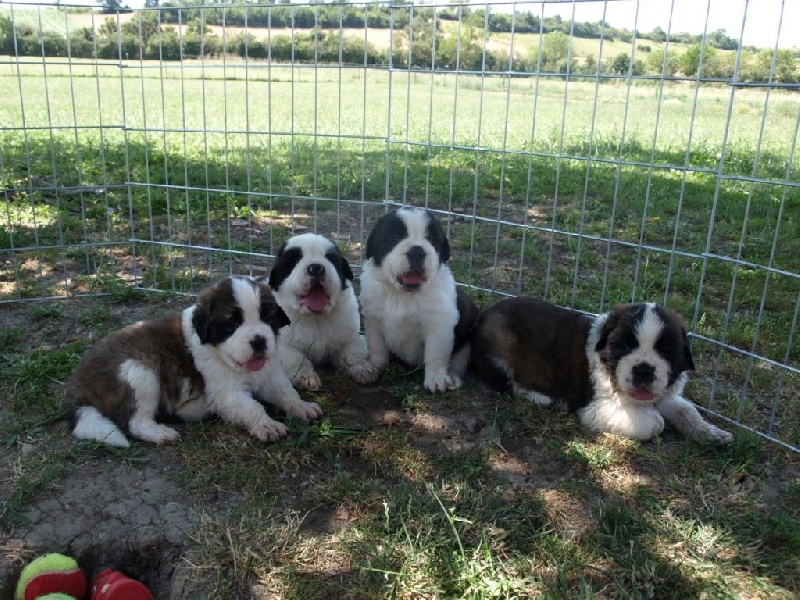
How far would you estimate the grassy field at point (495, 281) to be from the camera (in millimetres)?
3352

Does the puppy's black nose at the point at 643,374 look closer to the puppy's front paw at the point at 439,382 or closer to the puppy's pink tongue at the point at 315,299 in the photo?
the puppy's front paw at the point at 439,382

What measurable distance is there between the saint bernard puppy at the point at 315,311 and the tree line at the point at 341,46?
5.52 ft

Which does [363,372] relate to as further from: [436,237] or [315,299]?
[436,237]

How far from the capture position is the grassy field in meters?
3.35

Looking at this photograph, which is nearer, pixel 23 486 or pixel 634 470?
pixel 23 486

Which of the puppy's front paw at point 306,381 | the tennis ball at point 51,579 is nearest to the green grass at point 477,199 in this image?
the puppy's front paw at point 306,381

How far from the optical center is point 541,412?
4723mm

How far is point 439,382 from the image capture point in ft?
16.3

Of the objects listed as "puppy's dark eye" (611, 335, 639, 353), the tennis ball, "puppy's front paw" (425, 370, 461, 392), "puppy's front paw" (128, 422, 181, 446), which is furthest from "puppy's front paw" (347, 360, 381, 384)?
the tennis ball

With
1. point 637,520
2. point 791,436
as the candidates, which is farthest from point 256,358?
point 791,436

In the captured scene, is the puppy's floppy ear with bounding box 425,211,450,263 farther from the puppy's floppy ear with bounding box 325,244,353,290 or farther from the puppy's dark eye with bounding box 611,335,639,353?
the puppy's dark eye with bounding box 611,335,639,353

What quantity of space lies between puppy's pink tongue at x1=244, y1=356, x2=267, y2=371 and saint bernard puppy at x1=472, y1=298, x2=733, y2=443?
1.56m

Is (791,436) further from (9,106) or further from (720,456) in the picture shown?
(9,106)

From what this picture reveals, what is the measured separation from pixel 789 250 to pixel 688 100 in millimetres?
1929
